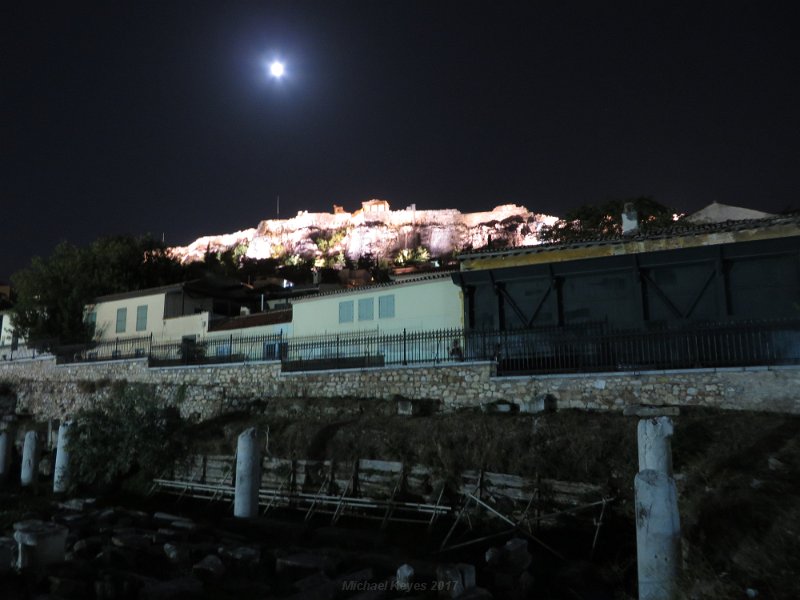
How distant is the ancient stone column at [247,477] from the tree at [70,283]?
75.3ft

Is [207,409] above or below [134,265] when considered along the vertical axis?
below

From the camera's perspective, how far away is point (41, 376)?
101 ft

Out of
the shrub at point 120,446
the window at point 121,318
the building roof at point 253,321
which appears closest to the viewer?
the shrub at point 120,446

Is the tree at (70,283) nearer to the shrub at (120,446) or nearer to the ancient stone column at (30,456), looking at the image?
the ancient stone column at (30,456)

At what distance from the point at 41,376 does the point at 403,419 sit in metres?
23.1

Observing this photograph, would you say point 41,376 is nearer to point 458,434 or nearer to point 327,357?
point 327,357

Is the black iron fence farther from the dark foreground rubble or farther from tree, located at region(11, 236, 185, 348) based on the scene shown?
tree, located at region(11, 236, 185, 348)

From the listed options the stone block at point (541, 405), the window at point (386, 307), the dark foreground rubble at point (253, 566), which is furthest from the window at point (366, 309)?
the dark foreground rubble at point (253, 566)

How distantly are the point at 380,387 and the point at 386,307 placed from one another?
598 centimetres

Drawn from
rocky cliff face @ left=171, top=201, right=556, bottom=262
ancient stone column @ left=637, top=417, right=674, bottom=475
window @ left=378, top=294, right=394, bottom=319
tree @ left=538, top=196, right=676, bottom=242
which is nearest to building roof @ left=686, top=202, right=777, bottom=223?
tree @ left=538, top=196, right=676, bottom=242

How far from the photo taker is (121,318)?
3350 centimetres

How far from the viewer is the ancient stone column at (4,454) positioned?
22625mm

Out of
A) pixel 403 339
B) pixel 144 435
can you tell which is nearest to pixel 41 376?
pixel 144 435

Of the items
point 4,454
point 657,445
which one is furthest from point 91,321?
point 657,445
